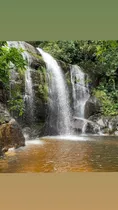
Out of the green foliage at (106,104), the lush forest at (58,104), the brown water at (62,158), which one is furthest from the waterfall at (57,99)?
the brown water at (62,158)

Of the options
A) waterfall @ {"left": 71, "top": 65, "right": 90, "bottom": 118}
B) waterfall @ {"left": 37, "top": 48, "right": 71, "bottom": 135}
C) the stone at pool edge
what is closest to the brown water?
the stone at pool edge

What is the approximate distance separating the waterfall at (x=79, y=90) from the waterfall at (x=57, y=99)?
24 cm

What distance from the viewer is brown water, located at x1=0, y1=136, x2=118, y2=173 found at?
3615mm

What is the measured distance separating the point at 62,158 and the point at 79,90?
133 inches

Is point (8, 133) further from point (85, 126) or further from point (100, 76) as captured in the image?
point (100, 76)

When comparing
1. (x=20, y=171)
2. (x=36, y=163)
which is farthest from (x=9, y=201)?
(x=36, y=163)

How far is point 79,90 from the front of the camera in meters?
7.28

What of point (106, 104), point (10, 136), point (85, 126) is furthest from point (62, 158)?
point (106, 104)

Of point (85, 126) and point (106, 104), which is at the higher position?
point (106, 104)

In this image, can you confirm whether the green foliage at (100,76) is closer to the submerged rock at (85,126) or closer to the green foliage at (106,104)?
the green foliage at (106,104)

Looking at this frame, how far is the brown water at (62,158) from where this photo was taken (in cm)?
362

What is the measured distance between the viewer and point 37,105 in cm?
602

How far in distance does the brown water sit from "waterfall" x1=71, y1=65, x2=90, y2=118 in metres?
1.96

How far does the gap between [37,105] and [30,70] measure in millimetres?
659
